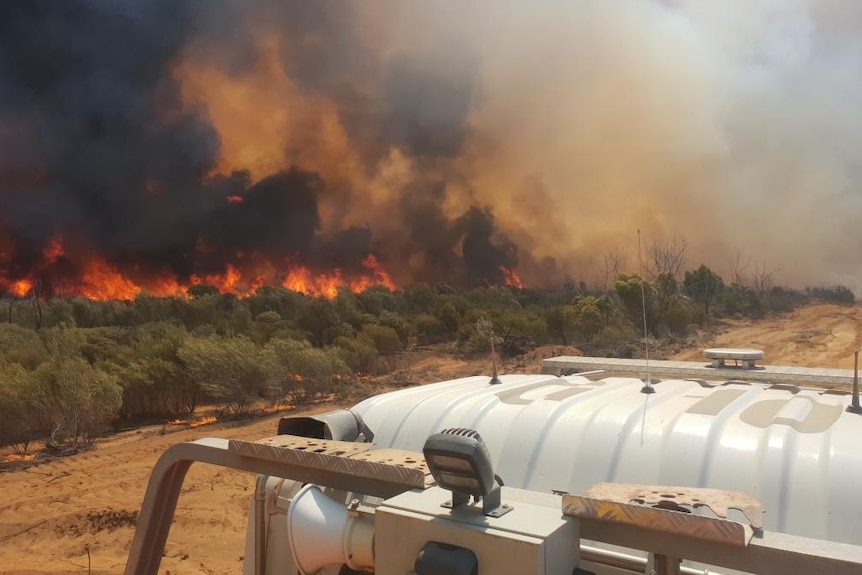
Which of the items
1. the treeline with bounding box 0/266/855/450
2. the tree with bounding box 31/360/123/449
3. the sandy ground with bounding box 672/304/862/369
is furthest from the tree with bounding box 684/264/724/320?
the tree with bounding box 31/360/123/449

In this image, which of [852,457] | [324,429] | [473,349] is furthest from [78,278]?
[852,457]

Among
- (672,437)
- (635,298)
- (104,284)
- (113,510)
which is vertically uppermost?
(104,284)

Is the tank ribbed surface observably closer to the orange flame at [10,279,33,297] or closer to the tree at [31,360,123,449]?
the tree at [31,360,123,449]

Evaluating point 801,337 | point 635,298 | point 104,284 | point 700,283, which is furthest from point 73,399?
point 700,283

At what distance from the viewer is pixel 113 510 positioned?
795 centimetres

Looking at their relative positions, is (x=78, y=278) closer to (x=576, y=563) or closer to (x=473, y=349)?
(x=473, y=349)

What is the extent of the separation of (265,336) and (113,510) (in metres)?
11.6

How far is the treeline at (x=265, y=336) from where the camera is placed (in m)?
11.4

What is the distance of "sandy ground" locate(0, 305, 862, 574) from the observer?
6.76 meters

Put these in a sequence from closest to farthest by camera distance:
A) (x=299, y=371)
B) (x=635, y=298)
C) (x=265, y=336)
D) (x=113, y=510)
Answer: (x=113, y=510) → (x=299, y=371) → (x=265, y=336) → (x=635, y=298)

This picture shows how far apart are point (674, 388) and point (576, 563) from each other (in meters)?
2.36

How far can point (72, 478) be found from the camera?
9195 mm

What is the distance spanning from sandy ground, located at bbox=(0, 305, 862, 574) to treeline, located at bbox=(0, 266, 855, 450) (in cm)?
130

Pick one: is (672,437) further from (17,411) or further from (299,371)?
(299,371)
